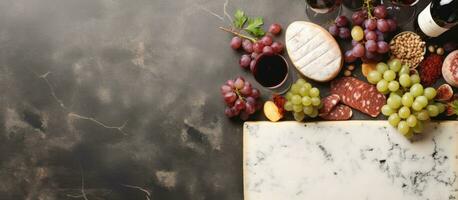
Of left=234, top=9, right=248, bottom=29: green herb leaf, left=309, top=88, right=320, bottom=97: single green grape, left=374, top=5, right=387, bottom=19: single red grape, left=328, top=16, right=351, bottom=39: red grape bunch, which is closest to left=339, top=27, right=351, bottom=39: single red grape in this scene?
left=328, top=16, right=351, bottom=39: red grape bunch

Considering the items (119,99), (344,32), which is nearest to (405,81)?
(344,32)

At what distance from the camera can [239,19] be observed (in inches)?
69.5

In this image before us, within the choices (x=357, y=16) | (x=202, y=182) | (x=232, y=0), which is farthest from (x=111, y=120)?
(x=357, y=16)

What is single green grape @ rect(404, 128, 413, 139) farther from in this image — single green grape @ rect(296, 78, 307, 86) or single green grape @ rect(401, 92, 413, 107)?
single green grape @ rect(296, 78, 307, 86)

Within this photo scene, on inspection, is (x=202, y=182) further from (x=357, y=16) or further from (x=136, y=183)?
(x=357, y=16)

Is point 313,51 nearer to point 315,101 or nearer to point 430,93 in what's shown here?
point 315,101

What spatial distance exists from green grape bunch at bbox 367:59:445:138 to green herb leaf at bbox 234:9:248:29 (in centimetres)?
43

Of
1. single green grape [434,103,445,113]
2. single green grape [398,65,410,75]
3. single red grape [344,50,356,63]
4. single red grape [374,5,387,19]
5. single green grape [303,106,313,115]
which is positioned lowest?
single green grape [434,103,445,113]

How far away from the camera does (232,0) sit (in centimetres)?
180

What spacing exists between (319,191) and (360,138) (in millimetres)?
213

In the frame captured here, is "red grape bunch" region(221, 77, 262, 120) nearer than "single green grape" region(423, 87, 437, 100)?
No

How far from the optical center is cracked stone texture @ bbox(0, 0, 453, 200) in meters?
1.81

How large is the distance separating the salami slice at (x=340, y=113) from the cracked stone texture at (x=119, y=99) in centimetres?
22

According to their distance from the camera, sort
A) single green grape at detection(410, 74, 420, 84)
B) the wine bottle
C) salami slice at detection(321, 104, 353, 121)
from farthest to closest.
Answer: salami slice at detection(321, 104, 353, 121) < single green grape at detection(410, 74, 420, 84) < the wine bottle
